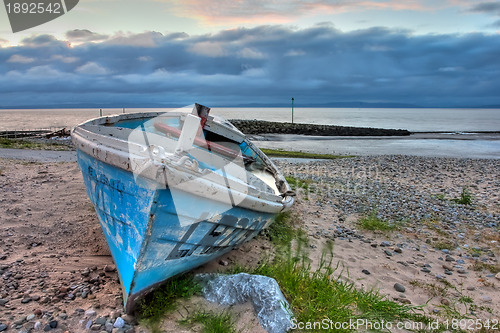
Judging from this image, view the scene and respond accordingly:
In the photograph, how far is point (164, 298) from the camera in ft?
14.0

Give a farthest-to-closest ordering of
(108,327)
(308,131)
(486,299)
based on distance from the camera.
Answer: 1. (308,131)
2. (486,299)
3. (108,327)

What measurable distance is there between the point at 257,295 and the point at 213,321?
2.00 ft

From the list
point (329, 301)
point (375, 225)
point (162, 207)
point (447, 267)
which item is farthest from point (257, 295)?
point (375, 225)

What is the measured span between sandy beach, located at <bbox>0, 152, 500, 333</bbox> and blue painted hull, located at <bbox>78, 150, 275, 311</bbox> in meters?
0.52

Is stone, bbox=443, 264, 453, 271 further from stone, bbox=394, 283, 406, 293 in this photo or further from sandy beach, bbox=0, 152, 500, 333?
stone, bbox=394, 283, 406, 293

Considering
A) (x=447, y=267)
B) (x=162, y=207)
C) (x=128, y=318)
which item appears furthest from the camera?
(x=447, y=267)

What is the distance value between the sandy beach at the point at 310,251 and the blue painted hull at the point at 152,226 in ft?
1.69

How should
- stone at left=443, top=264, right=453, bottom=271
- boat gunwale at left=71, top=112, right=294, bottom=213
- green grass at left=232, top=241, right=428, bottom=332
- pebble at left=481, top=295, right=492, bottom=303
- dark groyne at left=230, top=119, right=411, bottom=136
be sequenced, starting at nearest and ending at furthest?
boat gunwale at left=71, top=112, right=294, bottom=213, green grass at left=232, top=241, right=428, bottom=332, pebble at left=481, top=295, right=492, bottom=303, stone at left=443, top=264, right=453, bottom=271, dark groyne at left=230, top=119, right=411, bottom=136

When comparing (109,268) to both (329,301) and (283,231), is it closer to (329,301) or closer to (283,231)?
(329,301)

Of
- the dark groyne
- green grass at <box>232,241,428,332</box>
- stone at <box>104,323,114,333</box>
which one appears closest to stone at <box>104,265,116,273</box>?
stone at <box>104,323,114,333</box>

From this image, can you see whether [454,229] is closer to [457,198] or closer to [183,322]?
[457,198]

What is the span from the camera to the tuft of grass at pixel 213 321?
3.82m

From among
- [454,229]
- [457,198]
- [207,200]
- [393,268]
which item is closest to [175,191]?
[207,200]

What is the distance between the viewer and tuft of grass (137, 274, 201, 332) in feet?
13.3
